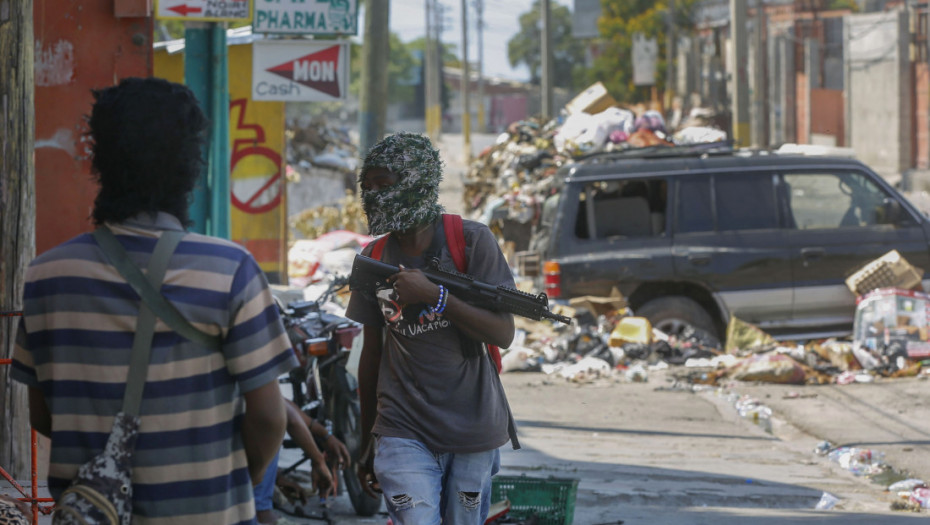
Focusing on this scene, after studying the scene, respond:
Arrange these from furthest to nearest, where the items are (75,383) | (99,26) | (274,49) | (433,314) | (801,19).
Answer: (801,19), (274,49), (99,26), (433,314), (75,383)

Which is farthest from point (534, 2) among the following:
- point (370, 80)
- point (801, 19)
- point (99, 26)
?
point (99, 26)

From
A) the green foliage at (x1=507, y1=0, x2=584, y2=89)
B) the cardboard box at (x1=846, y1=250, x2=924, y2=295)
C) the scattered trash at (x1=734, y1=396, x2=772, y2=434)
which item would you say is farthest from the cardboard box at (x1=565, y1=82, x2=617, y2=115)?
the green foliage at (x1=507, y1=0, x2=584, y2=89)

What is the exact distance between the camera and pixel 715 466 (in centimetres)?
756

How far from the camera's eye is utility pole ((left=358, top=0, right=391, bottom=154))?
1282 centimetres

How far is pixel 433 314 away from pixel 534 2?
→ 10027 centimetres

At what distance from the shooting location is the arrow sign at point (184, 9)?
6961 mm

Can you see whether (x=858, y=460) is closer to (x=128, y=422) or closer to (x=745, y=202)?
(x=745, y=202)

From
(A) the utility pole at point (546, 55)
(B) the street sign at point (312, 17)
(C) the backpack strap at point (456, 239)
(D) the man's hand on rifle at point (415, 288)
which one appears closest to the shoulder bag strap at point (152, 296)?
(D) the man's hand on rifle at point (415, 288)

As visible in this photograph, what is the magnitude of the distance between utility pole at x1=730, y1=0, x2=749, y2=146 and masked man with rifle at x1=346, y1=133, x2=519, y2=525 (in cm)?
1358

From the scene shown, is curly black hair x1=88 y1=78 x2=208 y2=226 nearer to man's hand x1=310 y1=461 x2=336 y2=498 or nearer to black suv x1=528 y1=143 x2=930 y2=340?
man's hand x1=310 y1=461 x2=336 y2=498

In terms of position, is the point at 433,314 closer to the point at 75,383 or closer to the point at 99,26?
the point at 75,383

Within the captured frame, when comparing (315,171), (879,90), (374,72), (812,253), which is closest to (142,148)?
(812,253)

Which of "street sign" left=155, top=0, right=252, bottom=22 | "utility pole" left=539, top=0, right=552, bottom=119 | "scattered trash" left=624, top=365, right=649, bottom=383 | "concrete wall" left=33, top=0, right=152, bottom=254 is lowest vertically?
"scattered trash" left=624, top=365, right=649, bottom=383

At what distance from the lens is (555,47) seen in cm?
9725
